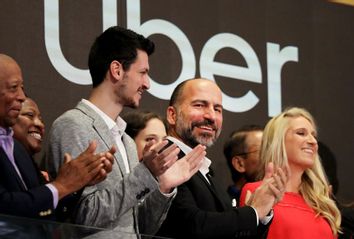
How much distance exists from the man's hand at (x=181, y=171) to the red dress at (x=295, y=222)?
0.68 metres

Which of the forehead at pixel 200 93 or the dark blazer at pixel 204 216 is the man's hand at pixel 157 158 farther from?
the forehead at pixel 200 93

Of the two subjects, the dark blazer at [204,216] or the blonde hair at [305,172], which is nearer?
the dark blazer at [204,216]

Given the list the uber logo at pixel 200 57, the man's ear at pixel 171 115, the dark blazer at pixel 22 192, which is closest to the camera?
the dark blazer at pixel 22 192

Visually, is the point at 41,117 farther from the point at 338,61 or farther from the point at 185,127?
the point at 338,61

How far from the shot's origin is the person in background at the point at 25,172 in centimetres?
318

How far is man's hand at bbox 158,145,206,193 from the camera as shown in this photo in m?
3.68

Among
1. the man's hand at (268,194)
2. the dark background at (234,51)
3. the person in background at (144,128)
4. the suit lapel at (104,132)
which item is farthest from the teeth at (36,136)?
the man's hand at (268,194)

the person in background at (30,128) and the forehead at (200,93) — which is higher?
the forehead at (200,93)

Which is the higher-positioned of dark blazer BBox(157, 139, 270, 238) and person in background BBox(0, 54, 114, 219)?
person in background BBox(0, 54, 114, 219)

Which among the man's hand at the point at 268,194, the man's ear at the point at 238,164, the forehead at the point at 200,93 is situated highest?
the forehead at the point at 200,93

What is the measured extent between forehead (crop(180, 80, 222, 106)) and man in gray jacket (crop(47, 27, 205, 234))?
1.47ft

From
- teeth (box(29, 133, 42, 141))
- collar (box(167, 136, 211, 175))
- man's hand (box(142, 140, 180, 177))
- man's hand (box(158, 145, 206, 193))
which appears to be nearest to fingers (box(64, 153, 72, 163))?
man's hand (box(142, 140, 180, 177))

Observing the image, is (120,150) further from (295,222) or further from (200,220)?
(295,222)

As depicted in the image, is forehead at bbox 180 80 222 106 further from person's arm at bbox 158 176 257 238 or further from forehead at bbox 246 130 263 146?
forehead at bbox 246 130 263 146
